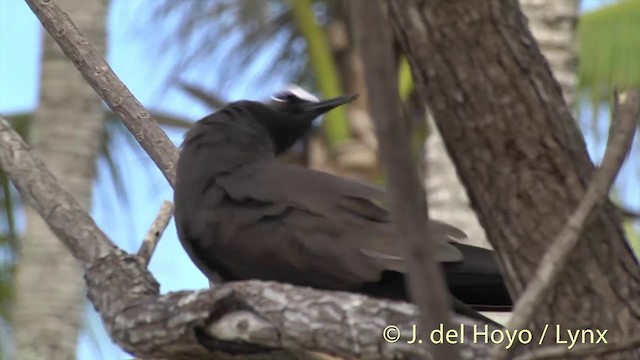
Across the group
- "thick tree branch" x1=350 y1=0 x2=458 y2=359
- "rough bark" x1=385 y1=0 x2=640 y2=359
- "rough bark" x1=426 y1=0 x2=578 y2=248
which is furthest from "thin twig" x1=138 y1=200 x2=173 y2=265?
"rough bark" x1=426 y1=0 x2=578 y2=248

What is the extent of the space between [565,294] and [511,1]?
1.83ft

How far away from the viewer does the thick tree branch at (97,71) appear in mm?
3365

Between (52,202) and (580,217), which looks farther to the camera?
(52,202)

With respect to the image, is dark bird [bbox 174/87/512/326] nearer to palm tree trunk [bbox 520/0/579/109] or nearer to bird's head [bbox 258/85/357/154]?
bird's head [bbox 258/85/357/154]

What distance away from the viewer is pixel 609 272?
229 cm

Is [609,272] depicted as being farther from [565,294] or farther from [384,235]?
[384,235]

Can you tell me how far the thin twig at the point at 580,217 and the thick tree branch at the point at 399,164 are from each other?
0.29 metres

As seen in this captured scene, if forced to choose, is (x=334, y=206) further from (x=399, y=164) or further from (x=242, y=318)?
(x=399, y=164)

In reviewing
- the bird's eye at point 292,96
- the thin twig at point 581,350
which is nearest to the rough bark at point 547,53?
the bird's eye at point 292,96

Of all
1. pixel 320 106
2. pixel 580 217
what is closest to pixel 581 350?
pixel 580 217

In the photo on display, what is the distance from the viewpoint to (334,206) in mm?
3031

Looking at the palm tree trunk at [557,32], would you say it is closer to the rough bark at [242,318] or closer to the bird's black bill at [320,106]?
the bird's black bill at [320,106]

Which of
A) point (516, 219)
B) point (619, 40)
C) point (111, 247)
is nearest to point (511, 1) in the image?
point (516, 219)

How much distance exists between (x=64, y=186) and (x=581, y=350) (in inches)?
146
